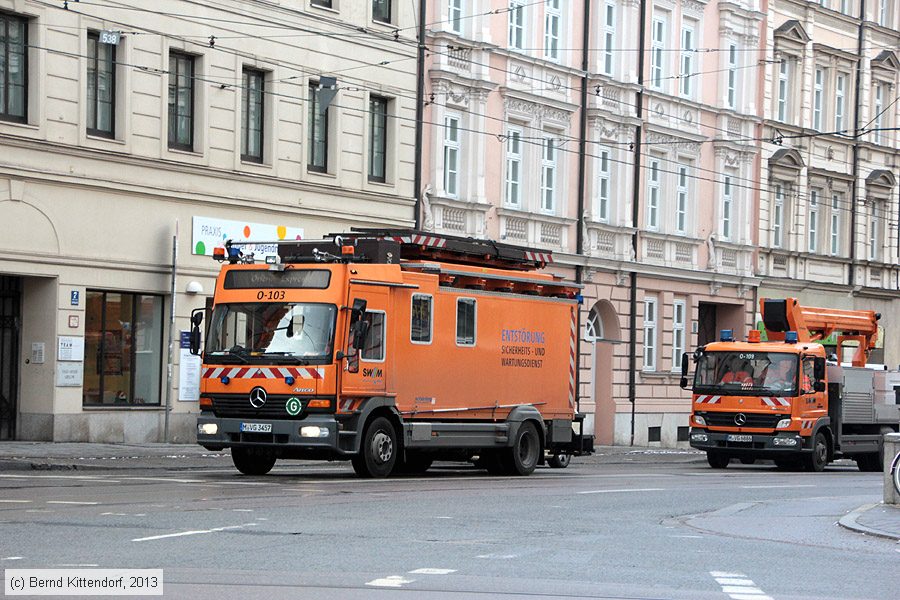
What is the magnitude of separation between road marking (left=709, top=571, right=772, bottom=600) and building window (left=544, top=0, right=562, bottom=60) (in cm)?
2941

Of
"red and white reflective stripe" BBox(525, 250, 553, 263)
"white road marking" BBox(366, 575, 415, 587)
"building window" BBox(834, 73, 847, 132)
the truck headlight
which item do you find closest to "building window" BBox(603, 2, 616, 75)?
"building window" BBox(834, 73, 847, 132)

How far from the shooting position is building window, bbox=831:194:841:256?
171 feet

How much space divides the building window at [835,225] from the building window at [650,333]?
942cm

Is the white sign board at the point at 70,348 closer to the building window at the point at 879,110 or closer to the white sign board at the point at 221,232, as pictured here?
the white sign board at the point at 221,232

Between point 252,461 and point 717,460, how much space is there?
46.7 feet

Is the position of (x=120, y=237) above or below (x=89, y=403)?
above

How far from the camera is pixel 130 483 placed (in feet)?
65.1

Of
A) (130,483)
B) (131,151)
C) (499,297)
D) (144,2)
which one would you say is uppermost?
(144,2)

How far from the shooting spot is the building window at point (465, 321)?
2427 cm

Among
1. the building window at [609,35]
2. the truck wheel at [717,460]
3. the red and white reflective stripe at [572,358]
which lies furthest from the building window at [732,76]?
the red and white reflective stripe at [572,358]

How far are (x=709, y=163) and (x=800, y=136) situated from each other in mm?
4144

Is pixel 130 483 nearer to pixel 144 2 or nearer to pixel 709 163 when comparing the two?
pixel 144 2

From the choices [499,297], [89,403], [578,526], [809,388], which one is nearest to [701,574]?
[578,526]

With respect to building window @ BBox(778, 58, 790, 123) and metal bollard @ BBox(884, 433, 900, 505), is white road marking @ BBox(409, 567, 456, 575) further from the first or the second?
building window @ BBox(778, 58, 790, 123)
